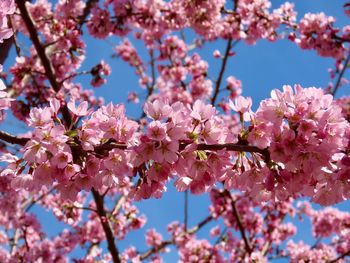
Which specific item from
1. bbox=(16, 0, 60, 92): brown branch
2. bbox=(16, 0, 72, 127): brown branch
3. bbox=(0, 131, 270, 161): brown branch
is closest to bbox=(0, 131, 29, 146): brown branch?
bbox=(0, 131, 270, 161): brown branch

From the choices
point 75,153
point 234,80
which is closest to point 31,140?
point 75,153

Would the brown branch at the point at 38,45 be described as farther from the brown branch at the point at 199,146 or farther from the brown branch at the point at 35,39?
the brown branch at the point at 199,146

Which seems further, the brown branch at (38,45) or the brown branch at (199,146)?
the brown branch at (38,45)

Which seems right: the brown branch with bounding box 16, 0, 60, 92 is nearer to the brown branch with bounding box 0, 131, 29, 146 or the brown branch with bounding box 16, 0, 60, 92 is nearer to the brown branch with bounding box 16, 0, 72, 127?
the brown branch with bounding box 16, 0, 72, 127

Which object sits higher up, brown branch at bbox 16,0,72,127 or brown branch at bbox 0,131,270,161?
brown branch at bbox 16,0,72,127

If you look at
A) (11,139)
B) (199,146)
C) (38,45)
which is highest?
(38,45)

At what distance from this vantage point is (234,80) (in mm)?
8672

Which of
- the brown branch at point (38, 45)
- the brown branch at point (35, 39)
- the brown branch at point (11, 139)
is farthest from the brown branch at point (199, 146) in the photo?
the brown branch at point (35, 39)

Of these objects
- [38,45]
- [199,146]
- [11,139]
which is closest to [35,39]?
[38,45]

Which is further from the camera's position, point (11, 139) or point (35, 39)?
point (35, 39)

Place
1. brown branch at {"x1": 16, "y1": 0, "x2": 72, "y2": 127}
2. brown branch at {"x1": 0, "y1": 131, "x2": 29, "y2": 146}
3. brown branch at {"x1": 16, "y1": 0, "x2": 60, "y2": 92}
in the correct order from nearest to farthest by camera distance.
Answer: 1. brown branch at {"x1": 0, "y1": 131, "x2": 29, "y2": 146}
2. brown branch at {"x1": 16, "y1": 0, "x2": 72, "y2": 127}
3. brown branch at {"x1": 16, "y1": 0, "x2": 60, "y2": 92}

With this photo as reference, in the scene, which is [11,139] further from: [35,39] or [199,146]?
[35,39]

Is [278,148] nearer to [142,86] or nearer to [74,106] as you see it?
[74,106]

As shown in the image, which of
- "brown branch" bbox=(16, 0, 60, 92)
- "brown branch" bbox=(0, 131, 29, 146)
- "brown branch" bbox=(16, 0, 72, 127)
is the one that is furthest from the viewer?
"brown branch" bbox=(16, 0, 60, 92)
